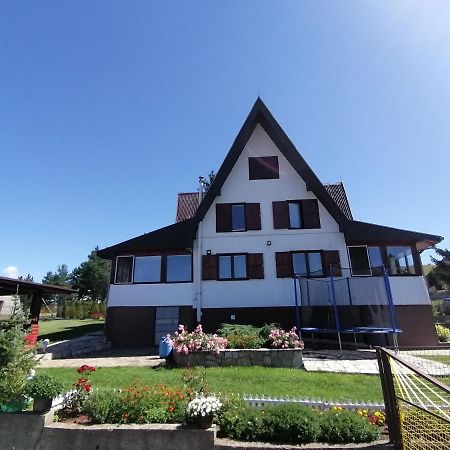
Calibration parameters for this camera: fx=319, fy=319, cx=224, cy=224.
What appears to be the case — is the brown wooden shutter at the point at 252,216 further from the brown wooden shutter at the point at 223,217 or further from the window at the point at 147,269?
the window at the point at 147,269

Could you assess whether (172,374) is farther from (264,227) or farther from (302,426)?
(264,227)

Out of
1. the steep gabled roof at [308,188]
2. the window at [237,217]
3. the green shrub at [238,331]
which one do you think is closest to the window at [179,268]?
the steep gabled roof at [308,188]

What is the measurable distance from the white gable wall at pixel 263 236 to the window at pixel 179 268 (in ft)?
2.17

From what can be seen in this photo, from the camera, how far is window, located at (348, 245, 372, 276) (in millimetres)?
16453

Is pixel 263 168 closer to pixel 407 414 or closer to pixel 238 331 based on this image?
pixel 238 331

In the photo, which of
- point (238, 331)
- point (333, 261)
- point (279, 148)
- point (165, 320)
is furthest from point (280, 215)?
point (165, 320)

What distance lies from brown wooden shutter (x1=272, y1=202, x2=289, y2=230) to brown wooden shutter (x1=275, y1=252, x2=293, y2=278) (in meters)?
1.53

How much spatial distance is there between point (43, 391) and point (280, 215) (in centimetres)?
1372

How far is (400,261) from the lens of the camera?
16.4 metres

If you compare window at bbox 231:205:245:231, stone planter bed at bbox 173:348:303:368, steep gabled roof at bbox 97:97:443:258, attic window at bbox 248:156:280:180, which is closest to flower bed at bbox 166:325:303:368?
stone planter bed at bbox 173:348:303:368

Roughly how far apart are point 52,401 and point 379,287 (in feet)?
39.2

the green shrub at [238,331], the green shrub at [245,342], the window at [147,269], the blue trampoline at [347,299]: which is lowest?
the green shrub at [245,342]

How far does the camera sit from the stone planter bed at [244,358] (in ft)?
34.9

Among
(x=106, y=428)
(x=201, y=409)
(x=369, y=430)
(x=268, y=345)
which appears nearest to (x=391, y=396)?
(x=369, y=430)
